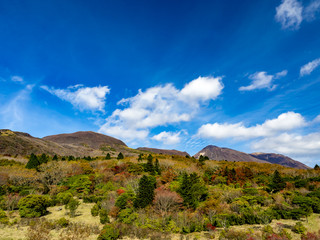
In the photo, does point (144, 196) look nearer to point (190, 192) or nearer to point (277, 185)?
point (190, 192)

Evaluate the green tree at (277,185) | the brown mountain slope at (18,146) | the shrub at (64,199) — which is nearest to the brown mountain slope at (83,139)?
the brown mountain slope at (18,146)

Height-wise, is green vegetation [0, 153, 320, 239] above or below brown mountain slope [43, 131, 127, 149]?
below

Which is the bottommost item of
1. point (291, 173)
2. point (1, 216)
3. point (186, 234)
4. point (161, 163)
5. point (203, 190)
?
point (186, 234)

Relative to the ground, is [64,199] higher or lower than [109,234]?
higher

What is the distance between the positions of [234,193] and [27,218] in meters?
24.4

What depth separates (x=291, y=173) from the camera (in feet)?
121

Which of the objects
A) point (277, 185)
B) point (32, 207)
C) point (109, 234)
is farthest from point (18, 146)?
point (277, 185)

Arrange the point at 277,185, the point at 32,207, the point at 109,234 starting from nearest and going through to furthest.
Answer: the point at 109,234
the point at 32,207
the point at 277,185

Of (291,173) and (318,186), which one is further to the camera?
(291,173)

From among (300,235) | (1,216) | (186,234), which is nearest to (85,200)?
(1,216)

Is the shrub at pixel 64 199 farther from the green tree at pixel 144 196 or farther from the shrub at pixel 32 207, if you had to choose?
the green tree at pixel 144 196

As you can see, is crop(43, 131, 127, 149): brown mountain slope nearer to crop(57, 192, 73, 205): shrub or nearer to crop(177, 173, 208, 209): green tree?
crop(57, 192, 73, 205): shrub

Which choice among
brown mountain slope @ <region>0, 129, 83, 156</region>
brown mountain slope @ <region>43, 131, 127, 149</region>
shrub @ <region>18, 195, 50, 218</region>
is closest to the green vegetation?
shrub @ <region>18, 195, 50, 218</region>

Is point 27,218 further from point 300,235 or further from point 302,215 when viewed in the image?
point 302,215
